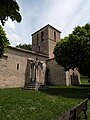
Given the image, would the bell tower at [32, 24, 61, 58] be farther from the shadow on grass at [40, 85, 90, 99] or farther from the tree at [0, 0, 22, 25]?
the tree at [0, 0, 22, 25]

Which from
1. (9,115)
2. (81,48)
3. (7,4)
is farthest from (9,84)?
(7,4)

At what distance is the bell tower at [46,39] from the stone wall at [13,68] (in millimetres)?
8541

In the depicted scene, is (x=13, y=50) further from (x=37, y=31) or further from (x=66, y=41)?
(x=37, y=31)

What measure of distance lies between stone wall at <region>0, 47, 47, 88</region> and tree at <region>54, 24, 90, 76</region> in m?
7.80

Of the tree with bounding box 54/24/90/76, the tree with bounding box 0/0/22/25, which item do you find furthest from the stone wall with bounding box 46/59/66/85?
the tree with bounding box 0/0/22/25

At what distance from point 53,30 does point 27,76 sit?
14.6m

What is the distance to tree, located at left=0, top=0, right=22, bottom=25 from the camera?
201 centimetres

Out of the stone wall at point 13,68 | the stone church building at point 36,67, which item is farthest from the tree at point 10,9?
the stone wall at point 13,68

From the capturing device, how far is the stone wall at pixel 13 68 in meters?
24.5

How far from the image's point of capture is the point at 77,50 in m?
20.0

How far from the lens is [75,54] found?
66.1 feet

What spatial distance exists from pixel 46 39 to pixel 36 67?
10431 mm

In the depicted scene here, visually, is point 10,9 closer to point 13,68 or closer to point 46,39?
point 13,68

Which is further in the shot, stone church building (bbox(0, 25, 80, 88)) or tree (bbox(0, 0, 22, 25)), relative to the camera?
stone church building (bbox(0, 25, 80, 88))
